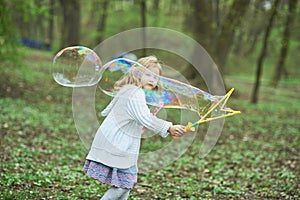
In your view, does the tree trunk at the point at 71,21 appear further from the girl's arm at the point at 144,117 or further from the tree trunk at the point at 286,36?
the girl's arm at the point at 144,117

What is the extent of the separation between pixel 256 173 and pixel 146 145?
Answer: 254 centimetres

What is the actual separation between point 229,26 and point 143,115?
12708 mm

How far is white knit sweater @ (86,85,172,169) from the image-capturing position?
390 cm

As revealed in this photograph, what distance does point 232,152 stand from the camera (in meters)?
8.80

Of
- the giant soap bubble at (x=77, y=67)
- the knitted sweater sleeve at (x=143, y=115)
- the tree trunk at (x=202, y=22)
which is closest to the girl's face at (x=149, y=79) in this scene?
the knitted sweater sleeve at (x=143, y=115)

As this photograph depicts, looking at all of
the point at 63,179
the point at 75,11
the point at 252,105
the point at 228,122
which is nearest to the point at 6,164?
the point at 63,179

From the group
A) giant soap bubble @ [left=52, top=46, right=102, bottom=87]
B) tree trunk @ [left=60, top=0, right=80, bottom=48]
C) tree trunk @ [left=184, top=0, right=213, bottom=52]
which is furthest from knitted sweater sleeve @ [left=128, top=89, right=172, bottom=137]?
tree trunk @ [left=60, top=0, right=80, bottom=48]

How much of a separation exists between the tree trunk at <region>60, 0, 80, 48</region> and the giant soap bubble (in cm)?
1730

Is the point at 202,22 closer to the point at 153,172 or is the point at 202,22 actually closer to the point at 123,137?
the point at 153,172

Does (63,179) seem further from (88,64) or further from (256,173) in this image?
(256,173)

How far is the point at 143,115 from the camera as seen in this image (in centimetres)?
386

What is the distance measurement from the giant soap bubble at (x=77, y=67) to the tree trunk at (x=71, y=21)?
56.8ft

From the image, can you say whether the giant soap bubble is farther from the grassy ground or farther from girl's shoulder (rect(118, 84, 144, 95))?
the grassy ground

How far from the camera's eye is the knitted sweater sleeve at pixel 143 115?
3861 millimetres
